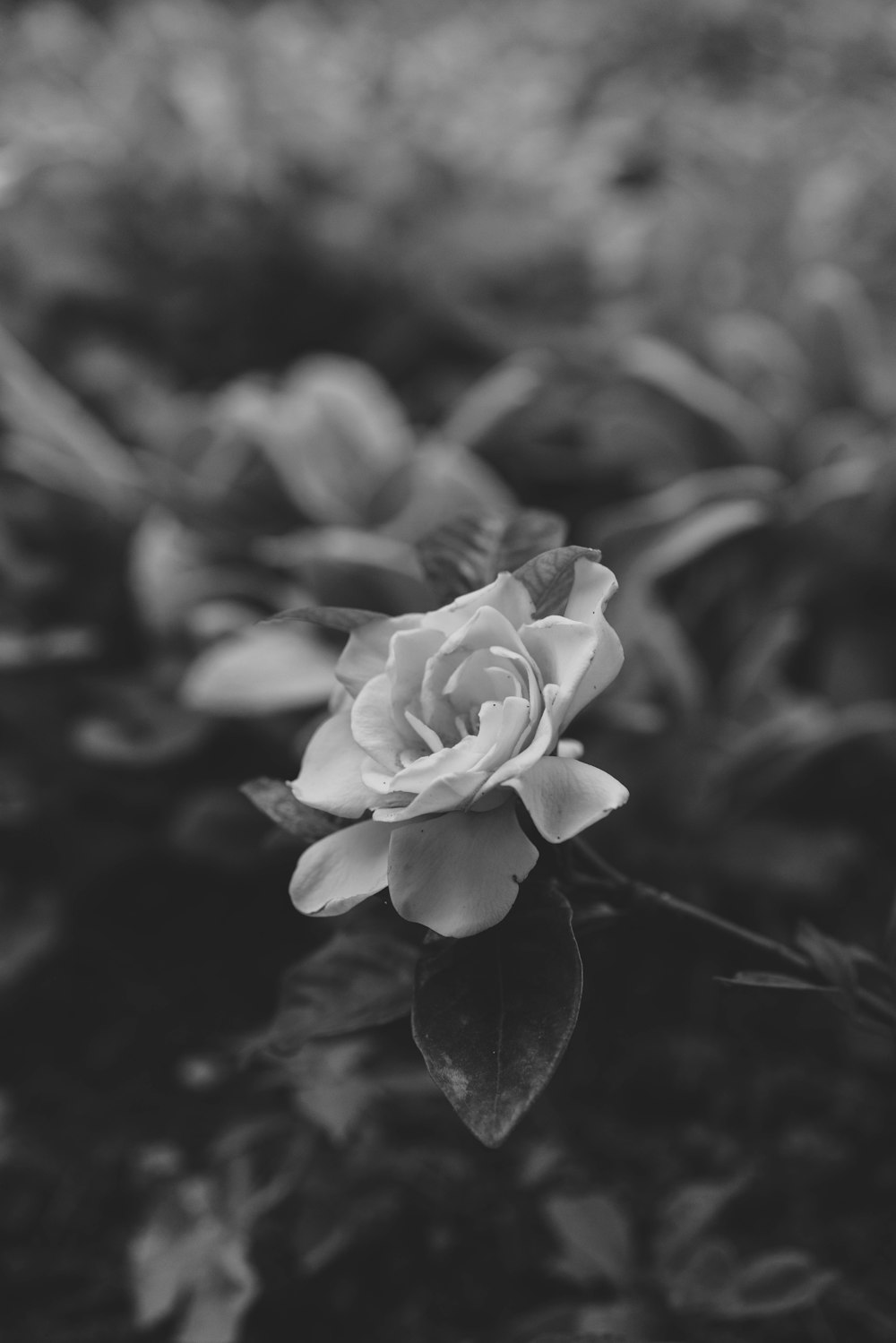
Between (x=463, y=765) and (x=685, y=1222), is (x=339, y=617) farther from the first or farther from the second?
(x=685, y=1222)

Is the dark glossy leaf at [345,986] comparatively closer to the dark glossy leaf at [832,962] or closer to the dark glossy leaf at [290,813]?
the dark glossy leaf at [290,813]

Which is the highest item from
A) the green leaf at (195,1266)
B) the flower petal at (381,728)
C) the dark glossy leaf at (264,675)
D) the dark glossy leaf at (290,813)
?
the flower petal at (381,728)

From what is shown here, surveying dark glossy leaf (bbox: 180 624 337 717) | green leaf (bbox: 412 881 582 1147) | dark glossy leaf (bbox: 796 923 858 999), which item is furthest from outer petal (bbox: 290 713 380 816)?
dark glossy leaf (bbox: 180 624 337 717)

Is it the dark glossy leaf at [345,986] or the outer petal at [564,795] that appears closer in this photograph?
the outer petal at [564,795]

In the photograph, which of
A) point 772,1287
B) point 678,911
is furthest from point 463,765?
point 772,1287

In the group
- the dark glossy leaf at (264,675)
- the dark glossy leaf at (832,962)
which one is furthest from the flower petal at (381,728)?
the dark glossy leaf at (264,675)

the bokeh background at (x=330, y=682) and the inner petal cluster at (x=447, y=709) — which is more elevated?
the inner petal cluster at (x=447, y=709)
